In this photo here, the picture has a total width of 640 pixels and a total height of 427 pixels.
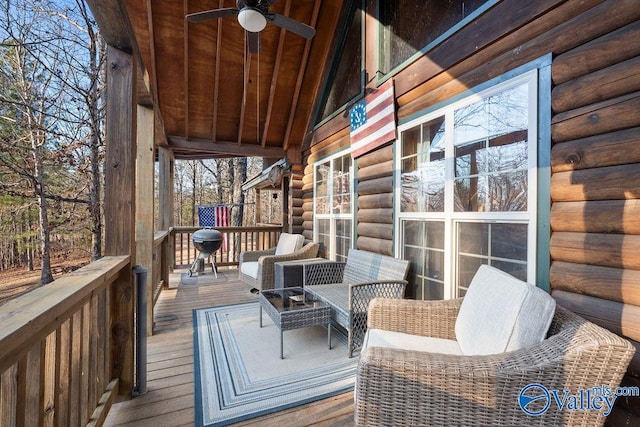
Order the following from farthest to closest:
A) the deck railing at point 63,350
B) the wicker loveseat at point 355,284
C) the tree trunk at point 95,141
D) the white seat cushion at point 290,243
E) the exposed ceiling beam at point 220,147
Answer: the exposed ceiling beam at point 220,147, the tree trunk at point 95,141, the white seat cushion at point 290,243, the wicker loveseat at point 355,284, the deck railing at point 63,350

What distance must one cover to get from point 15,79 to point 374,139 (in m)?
6.27

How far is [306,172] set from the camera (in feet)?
18.5

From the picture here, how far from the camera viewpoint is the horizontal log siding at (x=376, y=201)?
10.4 feet

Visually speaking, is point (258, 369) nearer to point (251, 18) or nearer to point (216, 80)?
point (251, 18)

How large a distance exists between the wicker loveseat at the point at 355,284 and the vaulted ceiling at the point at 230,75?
2682 millimetres

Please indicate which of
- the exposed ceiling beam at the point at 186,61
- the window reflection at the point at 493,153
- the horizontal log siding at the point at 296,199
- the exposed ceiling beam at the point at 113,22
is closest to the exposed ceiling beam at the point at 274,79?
the horizontal log siding at the point at 296,199

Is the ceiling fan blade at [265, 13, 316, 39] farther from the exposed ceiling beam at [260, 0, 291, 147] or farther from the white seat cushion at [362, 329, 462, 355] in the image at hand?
the white seat cushion at [362, 329, 462, 355]

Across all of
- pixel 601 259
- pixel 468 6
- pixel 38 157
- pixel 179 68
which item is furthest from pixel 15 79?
pixel 601 259

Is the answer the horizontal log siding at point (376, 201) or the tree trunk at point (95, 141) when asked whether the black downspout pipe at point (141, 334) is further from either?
the tree trunk at point (95, 141)

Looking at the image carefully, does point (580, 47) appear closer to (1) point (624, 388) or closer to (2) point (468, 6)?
(2) point (468, 6)

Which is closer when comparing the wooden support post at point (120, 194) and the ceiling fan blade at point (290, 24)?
the wooden support post at point (120, 194)

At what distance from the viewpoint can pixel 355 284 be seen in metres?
2.49

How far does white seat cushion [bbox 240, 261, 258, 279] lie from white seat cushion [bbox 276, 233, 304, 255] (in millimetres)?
545
